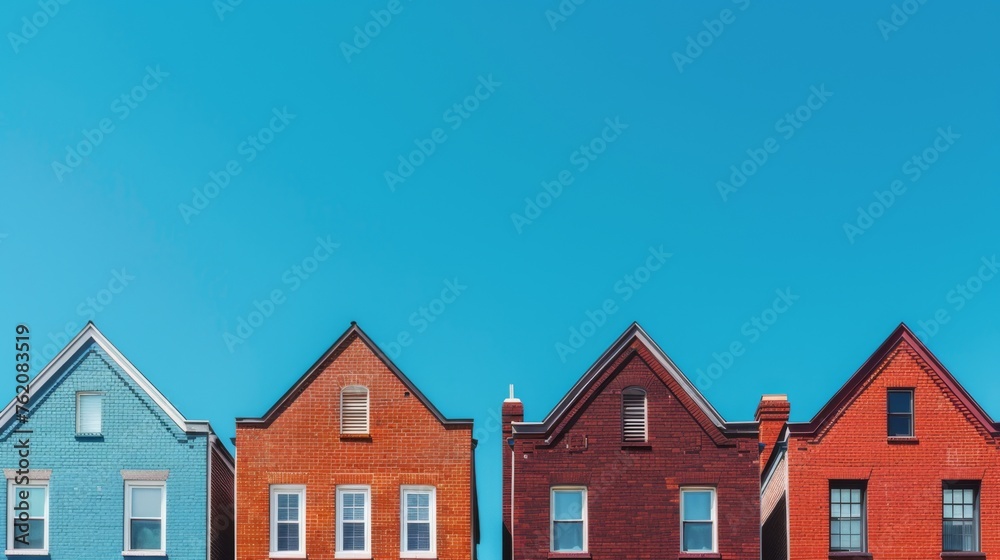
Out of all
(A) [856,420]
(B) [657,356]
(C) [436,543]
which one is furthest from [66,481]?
(A) [856,420]

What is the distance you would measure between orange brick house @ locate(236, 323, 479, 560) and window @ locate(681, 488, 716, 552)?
6326mm

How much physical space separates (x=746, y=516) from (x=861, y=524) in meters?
3.39

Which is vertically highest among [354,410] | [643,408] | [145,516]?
[643,408]

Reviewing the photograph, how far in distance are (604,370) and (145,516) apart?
14.2 meters

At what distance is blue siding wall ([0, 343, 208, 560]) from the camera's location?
42.3 meters

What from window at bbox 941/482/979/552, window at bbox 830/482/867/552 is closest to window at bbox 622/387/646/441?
window at bbox 830/482/867/552

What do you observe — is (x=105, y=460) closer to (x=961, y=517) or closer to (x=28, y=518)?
(x=28, y=518)

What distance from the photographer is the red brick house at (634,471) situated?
42656 mm

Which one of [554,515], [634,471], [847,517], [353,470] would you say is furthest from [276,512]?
[847,517]

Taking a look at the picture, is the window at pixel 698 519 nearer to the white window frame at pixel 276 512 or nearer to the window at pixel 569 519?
the window at pixel 569 519

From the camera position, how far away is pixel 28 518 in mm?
42406

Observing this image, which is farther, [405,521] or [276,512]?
[405,521]

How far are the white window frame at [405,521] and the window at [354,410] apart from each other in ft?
7.18

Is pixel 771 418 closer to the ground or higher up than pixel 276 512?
higher up
